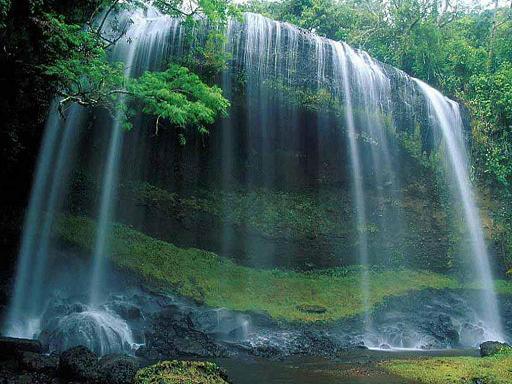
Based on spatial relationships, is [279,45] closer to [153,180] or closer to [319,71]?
[319,71]

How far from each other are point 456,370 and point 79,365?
599 cm

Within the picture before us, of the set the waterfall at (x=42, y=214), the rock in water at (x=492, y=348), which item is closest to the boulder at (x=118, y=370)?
the waterfall at (x=42, y=214)

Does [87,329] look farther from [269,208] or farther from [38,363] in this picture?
[269,208]

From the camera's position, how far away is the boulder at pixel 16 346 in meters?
8.40

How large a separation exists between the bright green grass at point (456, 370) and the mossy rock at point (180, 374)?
348 cm

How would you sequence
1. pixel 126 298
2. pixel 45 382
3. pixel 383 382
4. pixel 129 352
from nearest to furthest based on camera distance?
pixel 45 382, pixel 383 382, pixel 129 352, pixel 126 298

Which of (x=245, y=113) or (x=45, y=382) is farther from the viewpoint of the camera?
(x=245, y=113)

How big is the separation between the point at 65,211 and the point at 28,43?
7.51 m

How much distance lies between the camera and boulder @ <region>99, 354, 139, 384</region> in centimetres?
673

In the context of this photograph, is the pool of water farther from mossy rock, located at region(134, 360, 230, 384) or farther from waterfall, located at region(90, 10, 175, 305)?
waterfall, located at region(90, 10, 175, 305)

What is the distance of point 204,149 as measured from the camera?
54.0 ft

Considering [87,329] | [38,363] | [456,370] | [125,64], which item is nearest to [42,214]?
[125,64]

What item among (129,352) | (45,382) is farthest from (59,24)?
(129,352)

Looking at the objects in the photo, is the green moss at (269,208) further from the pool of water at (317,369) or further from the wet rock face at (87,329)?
the pool of water at (317,369)
